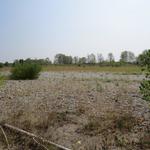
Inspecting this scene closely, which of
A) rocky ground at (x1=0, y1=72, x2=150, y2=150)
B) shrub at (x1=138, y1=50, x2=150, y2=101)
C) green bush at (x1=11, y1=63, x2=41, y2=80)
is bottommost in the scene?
rocky ground at (x1=0, y1=72, x2=150, y2=150)

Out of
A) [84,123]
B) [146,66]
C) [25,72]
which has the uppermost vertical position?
[146,66]

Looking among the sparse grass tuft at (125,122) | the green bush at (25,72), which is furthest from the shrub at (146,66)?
the green bush at (25,72)

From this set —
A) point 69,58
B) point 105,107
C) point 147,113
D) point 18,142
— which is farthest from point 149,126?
point 69,58

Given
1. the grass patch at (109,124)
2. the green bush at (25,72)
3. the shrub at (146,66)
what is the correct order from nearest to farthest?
the shrub at (146,66) < the grass patch at (109,124) < the green bush at (25,72)

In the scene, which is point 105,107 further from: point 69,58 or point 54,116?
point 69,58

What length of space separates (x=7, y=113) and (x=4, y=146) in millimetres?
2030

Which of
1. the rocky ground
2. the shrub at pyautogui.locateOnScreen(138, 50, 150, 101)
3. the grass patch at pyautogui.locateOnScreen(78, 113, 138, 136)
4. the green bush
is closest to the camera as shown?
the shrub at pyautogui.locateOnScreen(138, 50, 150, 101)

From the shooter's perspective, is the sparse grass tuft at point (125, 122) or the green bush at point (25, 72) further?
the green bush at point (25, 72)

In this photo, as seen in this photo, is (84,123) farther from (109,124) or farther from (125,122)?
(125,122)

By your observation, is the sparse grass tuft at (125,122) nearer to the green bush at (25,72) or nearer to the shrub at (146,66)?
the shrub at (146,66)

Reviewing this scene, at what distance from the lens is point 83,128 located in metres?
7.47

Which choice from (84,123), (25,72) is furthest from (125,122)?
(25,72)

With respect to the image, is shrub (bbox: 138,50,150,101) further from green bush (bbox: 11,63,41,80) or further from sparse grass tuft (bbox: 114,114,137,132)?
green bush (bbox: 11,63,41,80)

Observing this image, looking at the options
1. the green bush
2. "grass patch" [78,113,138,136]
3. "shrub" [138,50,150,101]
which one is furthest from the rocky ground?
the green bush
